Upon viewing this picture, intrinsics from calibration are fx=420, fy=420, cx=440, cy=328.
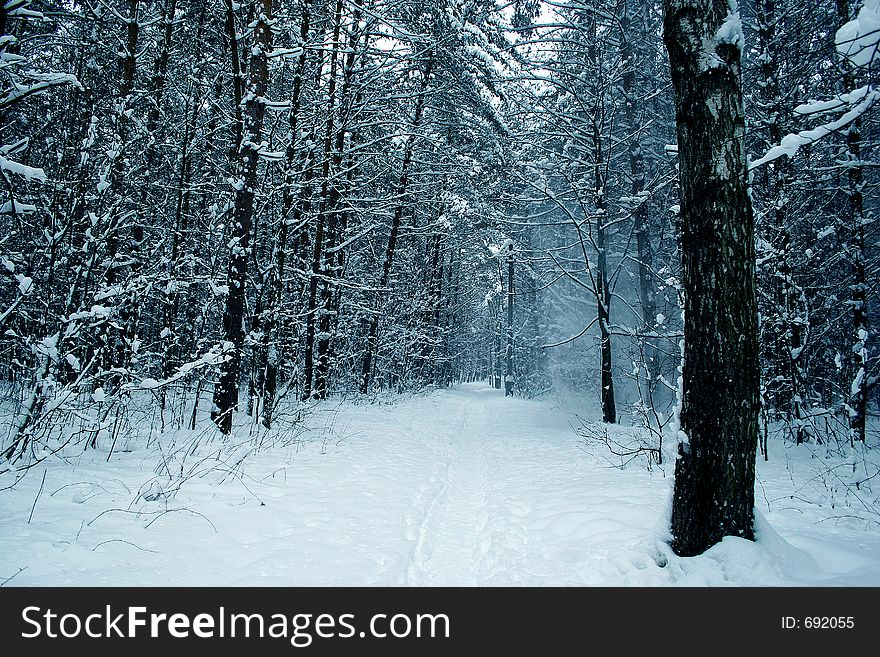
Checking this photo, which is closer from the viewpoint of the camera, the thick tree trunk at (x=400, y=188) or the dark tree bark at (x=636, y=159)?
the dark tree bark at (x=636, y=159)

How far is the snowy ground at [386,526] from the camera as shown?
2.77m

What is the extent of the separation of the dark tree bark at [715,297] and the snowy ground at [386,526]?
0.88 ft

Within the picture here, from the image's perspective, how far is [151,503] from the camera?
12.1 feet

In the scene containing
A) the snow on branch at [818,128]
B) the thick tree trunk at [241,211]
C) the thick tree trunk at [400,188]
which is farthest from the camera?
the thick tree trunk at [400,188]

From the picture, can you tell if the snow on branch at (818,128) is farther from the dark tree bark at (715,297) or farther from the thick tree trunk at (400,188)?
the thick tree trunk at (400,188)

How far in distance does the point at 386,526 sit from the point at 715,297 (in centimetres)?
344

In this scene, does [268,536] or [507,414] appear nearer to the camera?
[268,536]

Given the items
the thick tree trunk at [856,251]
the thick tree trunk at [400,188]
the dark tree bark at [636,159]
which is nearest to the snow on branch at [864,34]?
the thick tree trunk at [856,251]

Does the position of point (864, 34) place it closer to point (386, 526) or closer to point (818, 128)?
point (818, 128)

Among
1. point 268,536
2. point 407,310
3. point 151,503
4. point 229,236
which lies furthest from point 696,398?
point 407,310

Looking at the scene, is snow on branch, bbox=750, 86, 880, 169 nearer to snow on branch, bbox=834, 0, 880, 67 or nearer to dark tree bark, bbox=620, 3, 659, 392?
snow on branch, bbox=834, 0, 880, 67

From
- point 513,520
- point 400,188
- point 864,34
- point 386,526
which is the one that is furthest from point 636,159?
point 386,526

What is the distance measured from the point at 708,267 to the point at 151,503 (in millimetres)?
4942
